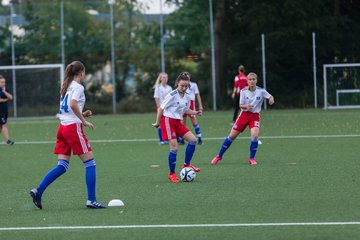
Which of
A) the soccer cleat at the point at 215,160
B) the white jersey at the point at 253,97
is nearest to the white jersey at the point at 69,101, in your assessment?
the soccer cleat at the point at 215,160

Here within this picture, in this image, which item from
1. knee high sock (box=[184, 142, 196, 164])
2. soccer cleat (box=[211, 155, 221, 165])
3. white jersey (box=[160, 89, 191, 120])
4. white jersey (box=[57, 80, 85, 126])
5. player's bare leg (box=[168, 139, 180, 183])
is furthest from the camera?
soccer cleat (box=[211, 155, 221, 165])

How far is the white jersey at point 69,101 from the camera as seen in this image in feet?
35.6

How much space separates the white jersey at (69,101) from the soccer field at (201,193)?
109 centimetres

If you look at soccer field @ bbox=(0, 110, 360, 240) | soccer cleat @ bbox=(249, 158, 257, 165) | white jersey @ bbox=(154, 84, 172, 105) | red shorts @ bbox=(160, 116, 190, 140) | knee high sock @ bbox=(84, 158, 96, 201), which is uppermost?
white jersey @ bbox=(154, 84, 172, 105)

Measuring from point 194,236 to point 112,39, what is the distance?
3244 centimetres

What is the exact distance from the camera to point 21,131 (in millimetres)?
28812

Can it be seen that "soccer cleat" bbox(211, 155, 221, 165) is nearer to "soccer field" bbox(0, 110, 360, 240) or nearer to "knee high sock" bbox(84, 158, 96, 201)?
"soccer field" bbox(0, 110, 360, 240)

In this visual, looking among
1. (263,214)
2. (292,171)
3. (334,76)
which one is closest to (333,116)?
(334,76)

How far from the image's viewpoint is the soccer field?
9.25 metres

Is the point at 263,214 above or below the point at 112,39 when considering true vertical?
below

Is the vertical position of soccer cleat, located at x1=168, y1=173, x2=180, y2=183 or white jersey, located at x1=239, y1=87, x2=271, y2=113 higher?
white jersey, located at x1=239, y1=87, x2=271, y2=113

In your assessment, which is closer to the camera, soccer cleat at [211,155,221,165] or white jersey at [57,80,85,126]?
white jersey at [57,80,85,126]

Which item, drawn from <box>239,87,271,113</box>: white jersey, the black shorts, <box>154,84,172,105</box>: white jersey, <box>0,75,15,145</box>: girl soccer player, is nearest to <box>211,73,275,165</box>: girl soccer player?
<box>239,87,271,113</box>: white jersey

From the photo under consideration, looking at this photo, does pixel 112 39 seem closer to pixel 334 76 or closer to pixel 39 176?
pixel 334 76
